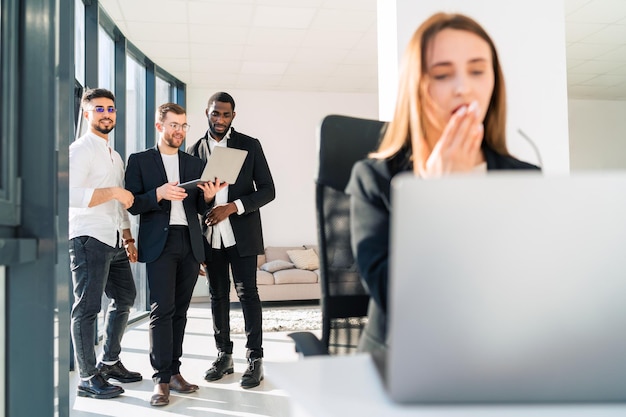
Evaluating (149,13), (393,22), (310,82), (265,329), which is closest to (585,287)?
(393,22)

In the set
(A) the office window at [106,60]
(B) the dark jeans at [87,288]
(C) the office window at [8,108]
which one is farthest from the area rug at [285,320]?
(C) the office window at [8,108]

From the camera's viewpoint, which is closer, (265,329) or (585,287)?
(585,287)

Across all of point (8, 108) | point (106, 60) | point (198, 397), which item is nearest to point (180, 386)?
point (198, 397)

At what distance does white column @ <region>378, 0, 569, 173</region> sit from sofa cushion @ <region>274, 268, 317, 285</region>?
13.2ft

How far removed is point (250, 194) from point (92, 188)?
790 mm

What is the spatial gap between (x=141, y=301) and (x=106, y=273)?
111 inches

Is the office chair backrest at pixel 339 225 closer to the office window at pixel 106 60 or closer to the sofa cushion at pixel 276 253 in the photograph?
the office window at pixel 106 60

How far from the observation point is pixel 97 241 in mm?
2539

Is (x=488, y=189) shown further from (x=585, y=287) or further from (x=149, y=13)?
(x=149, y=13)

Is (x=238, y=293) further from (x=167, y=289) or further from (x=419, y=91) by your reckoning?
(x=419, y=91)

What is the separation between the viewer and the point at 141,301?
17.2ft

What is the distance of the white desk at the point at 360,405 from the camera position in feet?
1.73

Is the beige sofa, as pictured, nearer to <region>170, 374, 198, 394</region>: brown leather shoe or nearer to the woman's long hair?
<region>170, 374, 198, 394</region>: brown leather shoe

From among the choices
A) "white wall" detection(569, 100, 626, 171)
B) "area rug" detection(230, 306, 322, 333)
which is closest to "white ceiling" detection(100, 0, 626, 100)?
"white wall" detection(569, 100, 626, 171)
